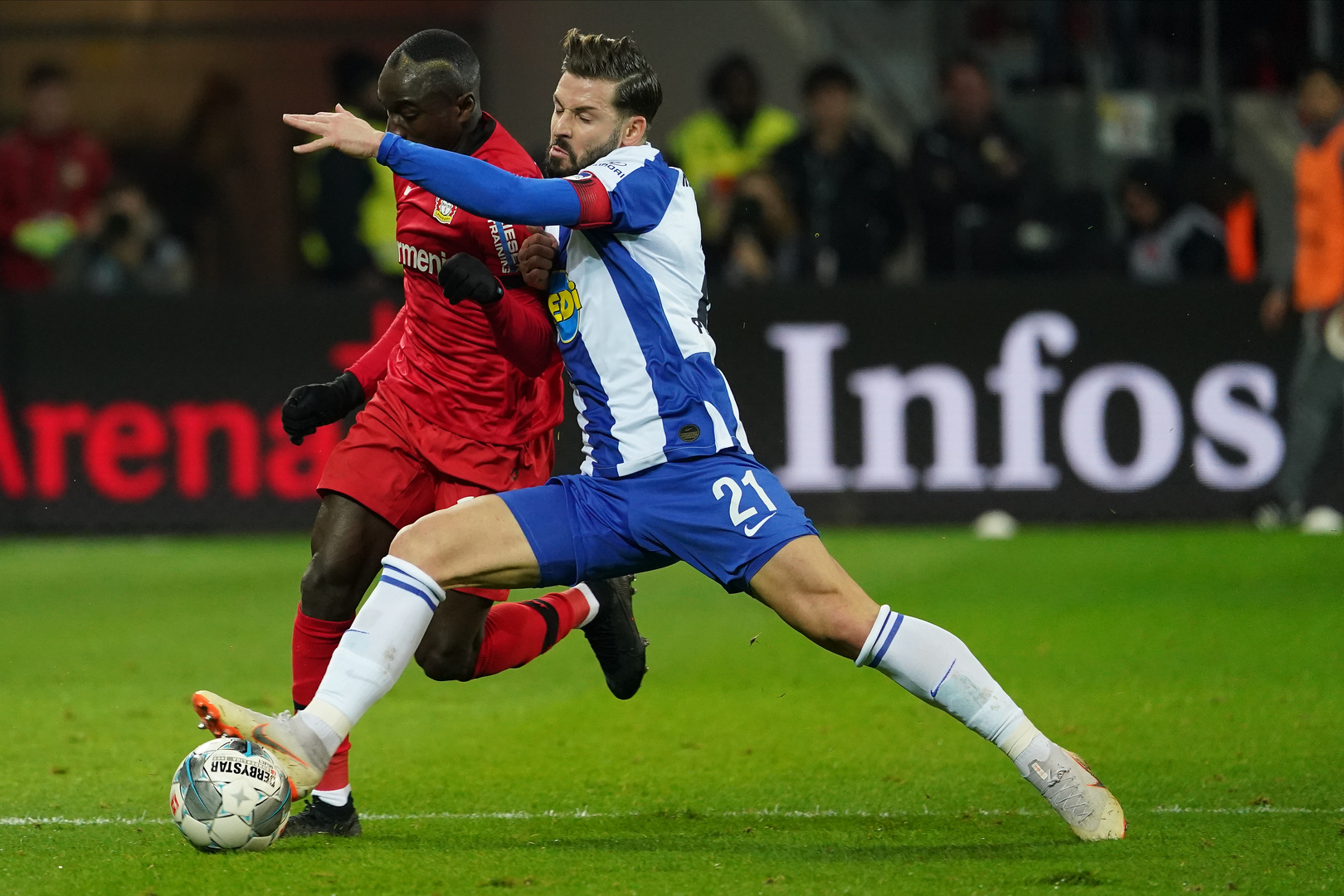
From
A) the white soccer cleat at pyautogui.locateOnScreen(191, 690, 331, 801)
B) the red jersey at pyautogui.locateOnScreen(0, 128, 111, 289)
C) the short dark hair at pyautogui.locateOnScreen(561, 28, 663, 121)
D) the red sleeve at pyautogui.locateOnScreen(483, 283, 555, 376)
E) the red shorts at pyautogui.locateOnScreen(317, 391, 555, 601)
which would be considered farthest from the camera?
the red jersey at pyautogui.locateOnScreen(0, 128, 111, 289)

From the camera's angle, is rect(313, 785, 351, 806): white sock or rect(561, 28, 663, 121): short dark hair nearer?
rect(561, 28, 663, 121): short dark hair

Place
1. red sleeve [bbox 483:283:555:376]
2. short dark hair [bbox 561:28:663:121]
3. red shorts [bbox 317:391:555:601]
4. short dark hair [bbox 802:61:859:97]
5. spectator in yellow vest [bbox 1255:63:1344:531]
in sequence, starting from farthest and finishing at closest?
short dark hair [bbox 802:61:859:97] < spectator in yellow vest [bbox 1255:63:1344:531] < red shorts [bbox 317:391:555:601] < red sleeve [bbox 483:283:555:376] < short dark hair [bbox 561:28:663:121]

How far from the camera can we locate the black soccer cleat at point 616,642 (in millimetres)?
5684

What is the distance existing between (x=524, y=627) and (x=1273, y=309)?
681 centimetres

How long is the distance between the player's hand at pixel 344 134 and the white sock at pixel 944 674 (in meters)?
1.58

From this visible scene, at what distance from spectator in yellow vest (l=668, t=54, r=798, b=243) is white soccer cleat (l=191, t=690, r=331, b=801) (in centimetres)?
792

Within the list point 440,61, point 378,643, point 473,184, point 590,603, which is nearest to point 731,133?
point 590,603

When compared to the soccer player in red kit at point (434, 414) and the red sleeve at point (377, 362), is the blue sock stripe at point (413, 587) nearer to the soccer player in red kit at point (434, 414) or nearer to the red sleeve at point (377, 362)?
the soccer player in red kit at point (434, 414)

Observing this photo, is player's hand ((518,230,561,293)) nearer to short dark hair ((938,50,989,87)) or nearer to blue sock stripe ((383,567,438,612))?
blue sock stripe ((383,567,438,612))

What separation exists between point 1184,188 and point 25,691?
25.7 feet

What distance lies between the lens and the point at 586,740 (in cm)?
621

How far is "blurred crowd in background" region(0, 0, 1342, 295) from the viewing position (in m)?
11.7

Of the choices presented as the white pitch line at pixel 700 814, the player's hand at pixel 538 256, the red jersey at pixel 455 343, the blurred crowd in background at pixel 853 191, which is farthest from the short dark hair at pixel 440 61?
the blurred crowd in background at pixel 853 191

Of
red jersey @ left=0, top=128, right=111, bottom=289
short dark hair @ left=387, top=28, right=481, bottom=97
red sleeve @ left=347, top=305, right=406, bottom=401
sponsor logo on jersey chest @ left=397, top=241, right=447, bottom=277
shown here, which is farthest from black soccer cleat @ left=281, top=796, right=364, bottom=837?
red jersey @ left=0, top=128, right=111, bottom=289
